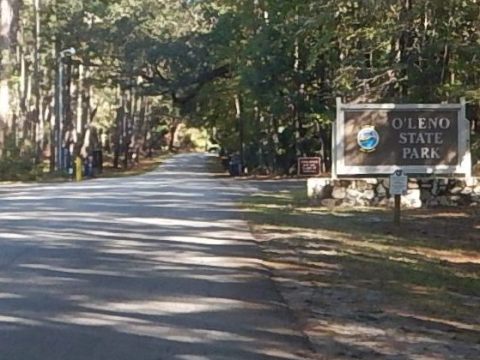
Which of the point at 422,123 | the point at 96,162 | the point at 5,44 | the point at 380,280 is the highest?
the point at 5,44

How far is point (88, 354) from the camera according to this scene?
332 inches

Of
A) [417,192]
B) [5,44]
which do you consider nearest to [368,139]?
[417,192]

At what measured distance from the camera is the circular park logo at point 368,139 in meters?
26.8

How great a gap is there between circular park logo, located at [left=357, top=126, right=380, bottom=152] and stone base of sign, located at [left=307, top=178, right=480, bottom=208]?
0.90 meters

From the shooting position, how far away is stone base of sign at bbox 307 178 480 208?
86.5 feet

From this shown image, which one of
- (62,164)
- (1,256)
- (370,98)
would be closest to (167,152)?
(62,164)

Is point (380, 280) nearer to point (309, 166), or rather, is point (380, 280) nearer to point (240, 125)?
point (309, 166)

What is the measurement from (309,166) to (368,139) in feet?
70.7

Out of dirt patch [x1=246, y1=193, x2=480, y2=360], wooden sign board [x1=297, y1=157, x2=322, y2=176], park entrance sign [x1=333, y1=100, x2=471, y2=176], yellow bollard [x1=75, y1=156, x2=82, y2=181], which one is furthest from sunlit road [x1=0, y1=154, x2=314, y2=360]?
yellow bollard [x1=75, y1=156, x2=82, y2=181]

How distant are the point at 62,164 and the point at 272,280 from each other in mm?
44109

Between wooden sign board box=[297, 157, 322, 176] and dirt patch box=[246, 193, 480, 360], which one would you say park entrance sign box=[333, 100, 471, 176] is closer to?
dirt patch box=[246, 193, 480, 360]

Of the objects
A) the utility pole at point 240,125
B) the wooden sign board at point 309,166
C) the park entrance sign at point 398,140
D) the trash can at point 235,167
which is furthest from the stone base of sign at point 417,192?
the utility pole at point 240,125

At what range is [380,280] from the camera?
43.7ft

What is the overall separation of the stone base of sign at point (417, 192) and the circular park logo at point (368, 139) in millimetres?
904
